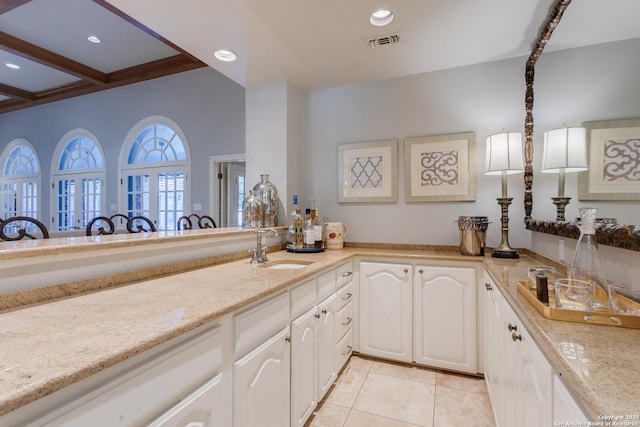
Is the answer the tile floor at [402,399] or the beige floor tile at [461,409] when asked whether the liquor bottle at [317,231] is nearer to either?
the tile floor at [402,399]

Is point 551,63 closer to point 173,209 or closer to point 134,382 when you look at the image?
point 134,382

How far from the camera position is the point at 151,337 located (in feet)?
2.38

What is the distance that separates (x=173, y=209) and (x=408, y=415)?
4.21 m

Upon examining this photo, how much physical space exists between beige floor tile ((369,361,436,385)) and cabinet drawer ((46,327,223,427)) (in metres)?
1.63

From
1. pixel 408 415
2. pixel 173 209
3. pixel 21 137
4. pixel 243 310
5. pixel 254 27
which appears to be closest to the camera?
pixel 243 310

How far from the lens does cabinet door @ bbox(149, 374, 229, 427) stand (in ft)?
2.54

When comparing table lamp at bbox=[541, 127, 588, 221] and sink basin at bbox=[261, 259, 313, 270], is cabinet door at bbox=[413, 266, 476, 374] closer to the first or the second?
table lamp at bbox=[541, 127, 588, 221]

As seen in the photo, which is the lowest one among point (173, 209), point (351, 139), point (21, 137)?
point (173, 209)

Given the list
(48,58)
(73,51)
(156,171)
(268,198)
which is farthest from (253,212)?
(48,58)

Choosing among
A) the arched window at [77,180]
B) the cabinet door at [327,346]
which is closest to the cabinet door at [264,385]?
the cabinet door at [327,346]

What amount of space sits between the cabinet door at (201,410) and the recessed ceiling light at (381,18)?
79.5 inches

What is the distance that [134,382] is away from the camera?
69 cm

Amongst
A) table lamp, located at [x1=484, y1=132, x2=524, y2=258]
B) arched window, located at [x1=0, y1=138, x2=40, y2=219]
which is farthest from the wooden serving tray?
arched window, located at [x1=0, y1=138, x2=40, y2=219]

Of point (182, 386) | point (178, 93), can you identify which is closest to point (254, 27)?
point (182, 386)
